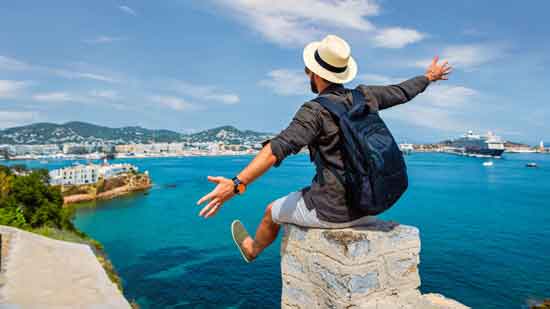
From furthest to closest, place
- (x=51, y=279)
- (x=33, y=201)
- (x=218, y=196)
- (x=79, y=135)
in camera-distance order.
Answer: (x=79, y=135), (x=33, y=201), (x=51, y=279), (x=218, y=196)

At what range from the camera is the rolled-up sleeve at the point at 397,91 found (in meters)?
1.97

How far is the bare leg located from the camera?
7.21 feet

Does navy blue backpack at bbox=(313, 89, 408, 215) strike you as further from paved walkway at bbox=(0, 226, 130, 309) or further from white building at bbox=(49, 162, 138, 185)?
white building at bbox=(49, 162, 138, 185)

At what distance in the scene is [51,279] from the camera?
5250mm

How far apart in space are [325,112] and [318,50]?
0.41 metres

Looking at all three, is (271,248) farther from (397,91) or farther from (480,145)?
(480,145)

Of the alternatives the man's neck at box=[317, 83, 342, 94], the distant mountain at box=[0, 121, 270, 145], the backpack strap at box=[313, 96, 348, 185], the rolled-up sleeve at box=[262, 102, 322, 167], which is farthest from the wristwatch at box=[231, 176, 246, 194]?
the distant mountain at box=[0, 121, 270, 145]

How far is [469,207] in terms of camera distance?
30.5 m

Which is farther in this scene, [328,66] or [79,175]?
[79,175]

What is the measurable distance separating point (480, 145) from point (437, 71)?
102 m

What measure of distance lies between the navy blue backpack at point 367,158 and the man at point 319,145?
0.06 m

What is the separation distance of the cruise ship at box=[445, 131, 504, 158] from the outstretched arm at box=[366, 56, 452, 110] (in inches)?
3770

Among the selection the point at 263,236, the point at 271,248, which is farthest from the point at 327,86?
the point at 271,248

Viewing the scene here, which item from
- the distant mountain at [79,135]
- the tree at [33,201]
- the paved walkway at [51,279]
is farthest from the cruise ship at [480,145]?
the paved walkway at [51,279]
